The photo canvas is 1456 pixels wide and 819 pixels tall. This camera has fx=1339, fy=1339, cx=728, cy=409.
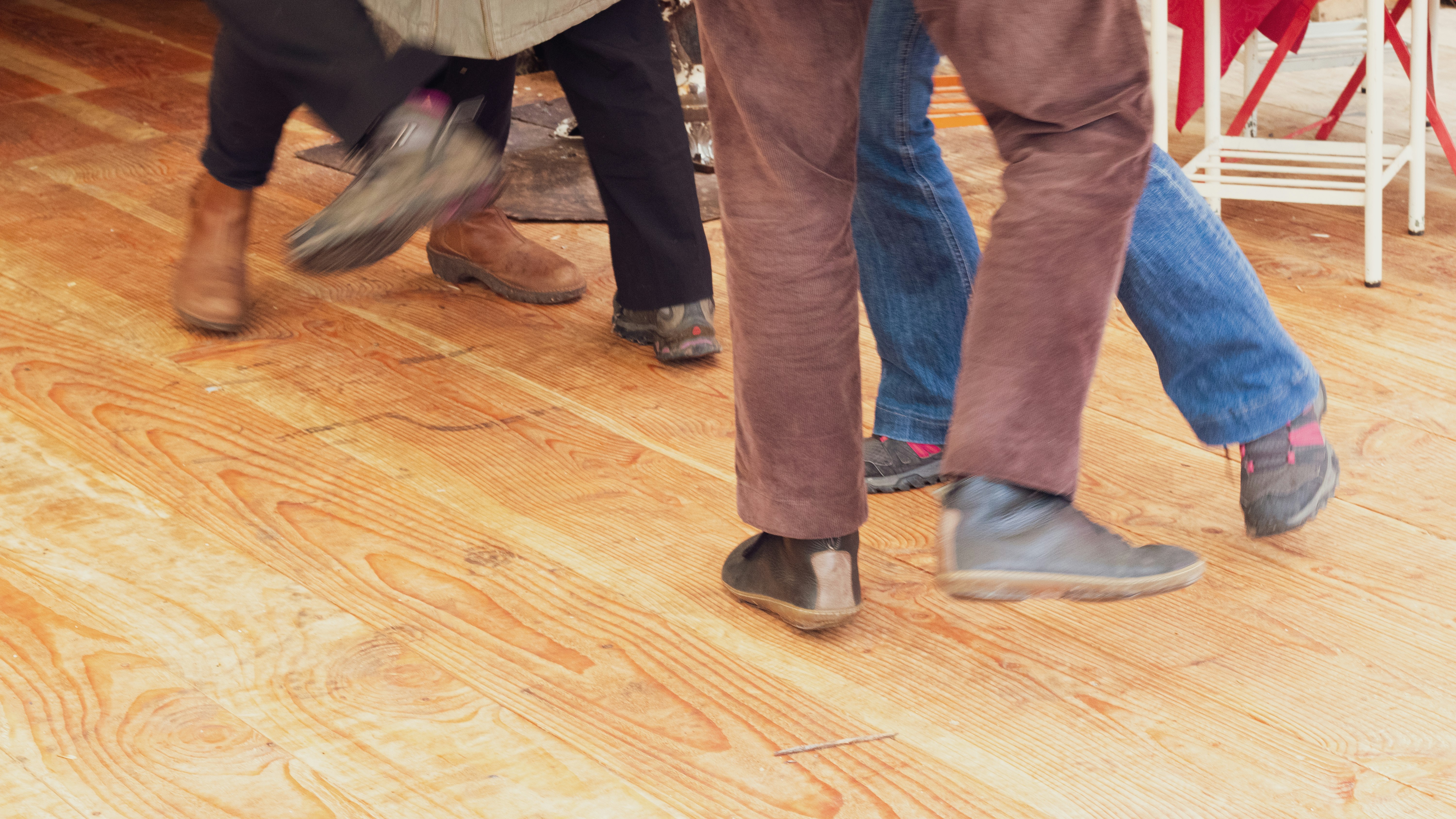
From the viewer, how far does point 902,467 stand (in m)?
1.35

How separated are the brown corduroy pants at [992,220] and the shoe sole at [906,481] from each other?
311 millimetres

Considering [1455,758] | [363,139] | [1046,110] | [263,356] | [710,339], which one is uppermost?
[1046,110]

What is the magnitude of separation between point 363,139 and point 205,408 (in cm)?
50

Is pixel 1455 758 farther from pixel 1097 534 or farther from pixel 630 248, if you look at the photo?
pixel 630 248

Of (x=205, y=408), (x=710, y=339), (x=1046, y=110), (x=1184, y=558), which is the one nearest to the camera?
(x=1046, y=110)

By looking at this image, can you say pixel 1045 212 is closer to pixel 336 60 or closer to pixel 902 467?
pixel 902 467

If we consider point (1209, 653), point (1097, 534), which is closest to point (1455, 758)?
point (1209, 653)

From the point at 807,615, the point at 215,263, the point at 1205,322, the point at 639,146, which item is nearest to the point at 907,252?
the point at 1205,322

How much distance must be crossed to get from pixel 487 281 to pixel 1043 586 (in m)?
1.23

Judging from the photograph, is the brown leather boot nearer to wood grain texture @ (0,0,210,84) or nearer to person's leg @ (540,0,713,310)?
person's leg @ (540,0,713,310)

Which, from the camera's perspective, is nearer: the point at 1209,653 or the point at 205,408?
the point at 1209,653

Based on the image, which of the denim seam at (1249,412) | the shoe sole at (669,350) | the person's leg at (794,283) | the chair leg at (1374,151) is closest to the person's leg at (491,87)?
→ the shoe sole at (669,350)

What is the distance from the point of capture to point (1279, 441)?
1.18m

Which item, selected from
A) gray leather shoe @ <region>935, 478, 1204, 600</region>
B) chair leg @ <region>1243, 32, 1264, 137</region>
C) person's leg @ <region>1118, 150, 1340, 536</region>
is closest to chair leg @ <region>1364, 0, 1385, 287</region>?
chair leg @ <region>1243, 32, 1264, 137</region>
